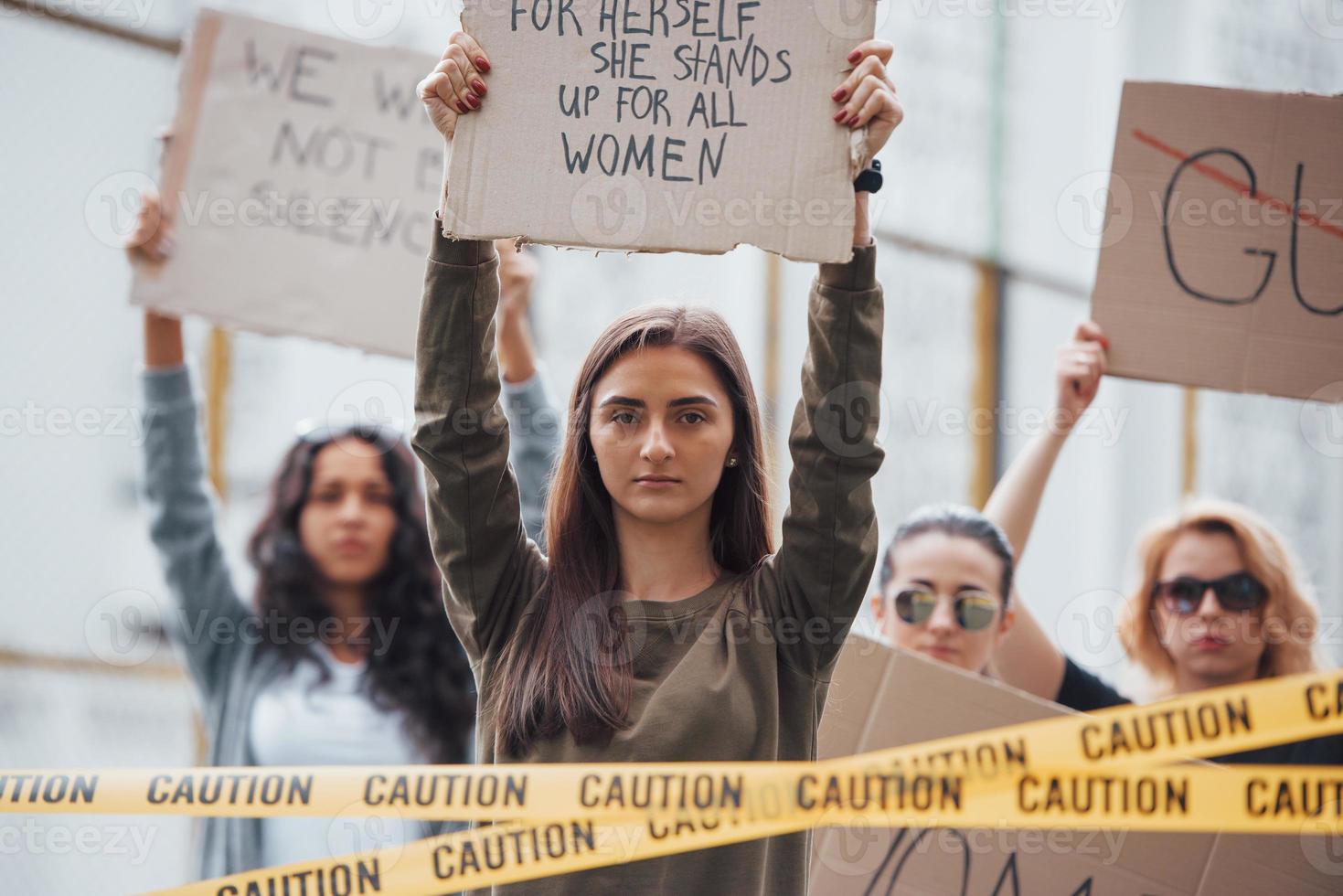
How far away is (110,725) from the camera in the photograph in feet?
10.3

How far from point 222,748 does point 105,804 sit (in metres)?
0.75

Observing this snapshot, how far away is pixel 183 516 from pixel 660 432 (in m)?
1.16

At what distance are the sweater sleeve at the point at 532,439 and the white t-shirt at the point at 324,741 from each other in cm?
36

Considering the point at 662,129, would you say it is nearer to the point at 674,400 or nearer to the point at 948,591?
the point at 674,400

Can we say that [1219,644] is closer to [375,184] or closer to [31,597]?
[375,184]

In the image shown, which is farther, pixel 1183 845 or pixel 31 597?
pixel 31 597

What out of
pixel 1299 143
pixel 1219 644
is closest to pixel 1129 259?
pixel 1299 143

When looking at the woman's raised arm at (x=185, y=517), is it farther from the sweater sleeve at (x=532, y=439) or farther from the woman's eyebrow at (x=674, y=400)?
the woman's eyebrow at (x=674, y=400)

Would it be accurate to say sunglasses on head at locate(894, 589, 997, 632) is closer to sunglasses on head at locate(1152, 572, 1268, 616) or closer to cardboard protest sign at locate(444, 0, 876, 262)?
sunglasses on head at locate(1152, 572, 1268, 616)

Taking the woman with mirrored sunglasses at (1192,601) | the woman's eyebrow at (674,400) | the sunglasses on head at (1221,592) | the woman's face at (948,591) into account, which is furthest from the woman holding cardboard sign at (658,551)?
the sunglasses on head at (1221,592)

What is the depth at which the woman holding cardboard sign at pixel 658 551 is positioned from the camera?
4.32 feet

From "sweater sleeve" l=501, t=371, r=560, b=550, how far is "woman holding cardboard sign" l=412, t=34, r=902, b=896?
71 centimetres

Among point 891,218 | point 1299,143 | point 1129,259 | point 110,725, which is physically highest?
point 891,218

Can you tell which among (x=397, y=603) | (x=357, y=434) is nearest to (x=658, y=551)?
(x=397, y=603)
